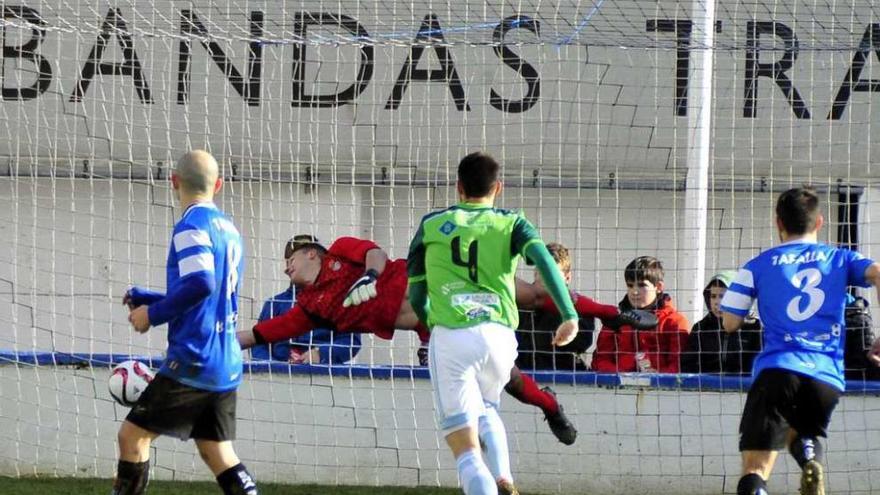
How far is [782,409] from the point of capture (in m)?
6.57

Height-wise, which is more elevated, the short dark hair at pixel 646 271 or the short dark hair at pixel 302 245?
the short dark hair at pixel 302 245

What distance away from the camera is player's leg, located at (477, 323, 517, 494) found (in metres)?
6.62

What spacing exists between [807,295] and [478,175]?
152 cm

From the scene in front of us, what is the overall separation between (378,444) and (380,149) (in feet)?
8.64

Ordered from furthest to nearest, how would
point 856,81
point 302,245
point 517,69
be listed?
point 517,69, point 856,81, point 302,245

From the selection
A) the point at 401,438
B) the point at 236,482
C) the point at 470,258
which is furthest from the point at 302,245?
the point at 236,482

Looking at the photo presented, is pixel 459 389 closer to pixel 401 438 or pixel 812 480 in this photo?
pixel 812 480

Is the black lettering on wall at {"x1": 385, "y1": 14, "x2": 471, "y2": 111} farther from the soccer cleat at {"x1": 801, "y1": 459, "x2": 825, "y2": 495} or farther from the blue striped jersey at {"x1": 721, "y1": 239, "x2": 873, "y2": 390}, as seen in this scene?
the soccer cleat at {"x1": 801, "y1": 459, "x2": 825, "y2": 495}

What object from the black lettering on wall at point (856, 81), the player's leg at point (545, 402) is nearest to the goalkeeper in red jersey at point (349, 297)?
the player's leg at point (545, 402)

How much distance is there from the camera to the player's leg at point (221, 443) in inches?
255

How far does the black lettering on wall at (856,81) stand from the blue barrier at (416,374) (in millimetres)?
2208

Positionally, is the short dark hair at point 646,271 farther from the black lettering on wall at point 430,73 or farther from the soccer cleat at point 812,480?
the soccer cleat at point 812,480

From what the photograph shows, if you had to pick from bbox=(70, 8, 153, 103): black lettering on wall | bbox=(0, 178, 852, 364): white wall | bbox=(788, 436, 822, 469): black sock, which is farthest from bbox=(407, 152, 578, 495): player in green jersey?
bbox=(70, 8, 153, 103): black lettering on wall

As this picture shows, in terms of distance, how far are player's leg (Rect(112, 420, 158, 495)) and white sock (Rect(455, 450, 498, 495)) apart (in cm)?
131
